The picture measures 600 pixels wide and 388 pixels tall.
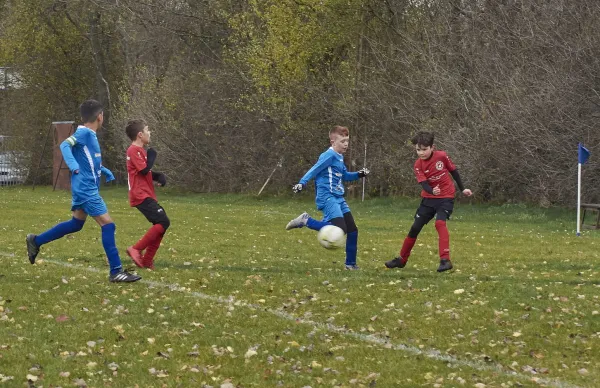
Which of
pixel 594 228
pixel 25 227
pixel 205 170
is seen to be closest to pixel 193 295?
pixel 25 227

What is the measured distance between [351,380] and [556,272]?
7.28 meters

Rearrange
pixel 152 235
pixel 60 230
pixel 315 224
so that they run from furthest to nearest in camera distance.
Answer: pixel 315 224
pixel 152 235
pixel 60 230

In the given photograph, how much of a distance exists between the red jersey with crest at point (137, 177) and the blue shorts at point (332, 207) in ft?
7.52

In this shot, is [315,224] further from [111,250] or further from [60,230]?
[60,230]

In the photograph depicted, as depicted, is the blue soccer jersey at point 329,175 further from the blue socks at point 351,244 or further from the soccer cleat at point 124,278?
the soccer cleat at point 124,278

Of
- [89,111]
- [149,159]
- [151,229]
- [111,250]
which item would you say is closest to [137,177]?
[149,159]

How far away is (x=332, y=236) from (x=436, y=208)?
1486 millimetres

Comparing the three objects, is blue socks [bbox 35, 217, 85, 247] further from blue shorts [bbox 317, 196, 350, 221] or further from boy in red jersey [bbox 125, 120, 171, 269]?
blue shorts [bbox 317, 196, 350, 221]

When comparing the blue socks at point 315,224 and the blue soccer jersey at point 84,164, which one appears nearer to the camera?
the blue soccer jersey at point 84,164

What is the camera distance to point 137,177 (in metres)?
13.2

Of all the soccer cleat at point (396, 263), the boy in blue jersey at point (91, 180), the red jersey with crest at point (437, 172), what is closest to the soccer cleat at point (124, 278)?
the boy in blue jersey at point (91, 180)

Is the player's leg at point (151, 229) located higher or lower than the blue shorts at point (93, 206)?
lower

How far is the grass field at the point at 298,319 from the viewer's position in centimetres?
735

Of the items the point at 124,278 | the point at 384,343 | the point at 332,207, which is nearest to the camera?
the point at 384,343
